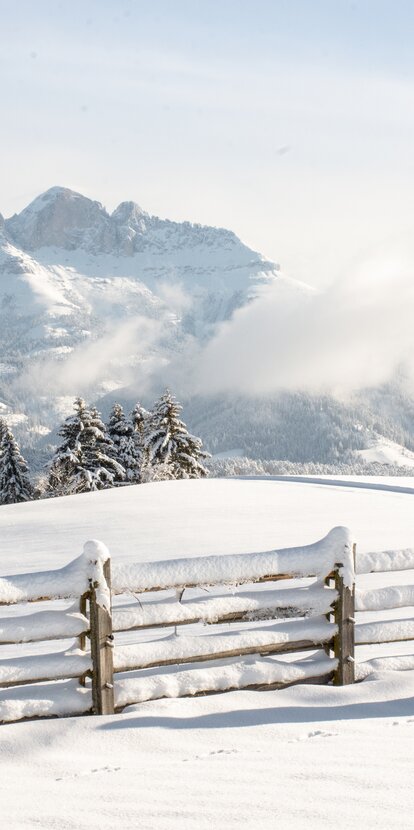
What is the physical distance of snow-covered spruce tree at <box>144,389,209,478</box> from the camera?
47.0m

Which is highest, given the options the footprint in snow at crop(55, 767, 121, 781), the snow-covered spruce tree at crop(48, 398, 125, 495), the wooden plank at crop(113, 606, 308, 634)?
the snow-covered spruce tree at crop(48, 398, 125, 495)

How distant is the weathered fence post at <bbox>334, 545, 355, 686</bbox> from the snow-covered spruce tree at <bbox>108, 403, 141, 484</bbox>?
142 ft

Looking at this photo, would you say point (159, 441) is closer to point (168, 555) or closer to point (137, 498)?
point (137, 498)

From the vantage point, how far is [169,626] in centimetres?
633

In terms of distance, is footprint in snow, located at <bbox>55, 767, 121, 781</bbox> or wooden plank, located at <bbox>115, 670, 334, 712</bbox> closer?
footprint in snow, located at <bbox>55, 767, 121, 781</bbox>

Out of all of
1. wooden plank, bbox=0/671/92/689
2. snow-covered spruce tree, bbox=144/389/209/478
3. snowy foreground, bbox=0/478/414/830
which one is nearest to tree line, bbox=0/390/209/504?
snow-covered spruce tree, bbox=144/389/209/478

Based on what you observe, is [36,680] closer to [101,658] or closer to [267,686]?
[101,658]

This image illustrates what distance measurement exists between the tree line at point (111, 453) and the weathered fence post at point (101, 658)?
3757 cm

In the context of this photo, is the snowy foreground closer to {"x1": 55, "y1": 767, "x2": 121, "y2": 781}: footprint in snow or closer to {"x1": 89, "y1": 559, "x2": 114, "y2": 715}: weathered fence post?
{"x1": 55, "y1": 767, "x2": 121, "y2": 781}: footprint in snow

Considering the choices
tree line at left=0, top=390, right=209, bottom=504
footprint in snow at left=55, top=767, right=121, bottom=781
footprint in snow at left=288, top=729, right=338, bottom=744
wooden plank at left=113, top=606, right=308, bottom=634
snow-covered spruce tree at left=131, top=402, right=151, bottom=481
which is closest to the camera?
footprint in snow at left=55, top=767, right=121, bottom=781

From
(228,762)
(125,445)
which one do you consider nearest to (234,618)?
(228,762)

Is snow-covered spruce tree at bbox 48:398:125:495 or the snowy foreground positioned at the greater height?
snow-covered spruce tree at bbox 48:398:125:495

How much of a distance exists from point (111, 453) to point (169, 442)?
486 centimetres

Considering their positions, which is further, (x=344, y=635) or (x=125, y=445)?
(x=125, y=445)
